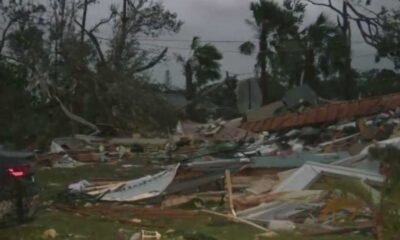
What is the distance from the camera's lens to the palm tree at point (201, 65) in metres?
41.1

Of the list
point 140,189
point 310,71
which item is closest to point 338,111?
point 140,189

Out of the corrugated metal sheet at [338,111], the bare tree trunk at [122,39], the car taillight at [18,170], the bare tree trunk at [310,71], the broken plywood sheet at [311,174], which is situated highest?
the bare tree trunk at [122,39]

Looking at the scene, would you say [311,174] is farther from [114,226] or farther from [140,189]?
[114,226]

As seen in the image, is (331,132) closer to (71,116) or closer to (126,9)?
(71,116)

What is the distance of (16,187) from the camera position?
7.93 meters

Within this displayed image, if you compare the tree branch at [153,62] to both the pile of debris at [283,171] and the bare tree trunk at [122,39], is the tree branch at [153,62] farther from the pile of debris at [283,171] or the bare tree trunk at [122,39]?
the pile of debris at [283,171]

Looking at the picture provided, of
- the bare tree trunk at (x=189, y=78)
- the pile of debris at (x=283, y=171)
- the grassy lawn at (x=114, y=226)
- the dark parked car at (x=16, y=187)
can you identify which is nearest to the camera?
the dark parked car at (x=16, y=187)

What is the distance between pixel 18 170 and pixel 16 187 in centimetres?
19

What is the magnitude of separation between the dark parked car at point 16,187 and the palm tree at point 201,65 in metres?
32.7

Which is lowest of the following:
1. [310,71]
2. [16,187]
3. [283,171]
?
[283,171]

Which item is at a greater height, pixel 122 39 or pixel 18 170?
pixel 122 39

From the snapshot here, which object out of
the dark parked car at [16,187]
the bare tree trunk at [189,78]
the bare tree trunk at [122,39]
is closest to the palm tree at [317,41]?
the bare tree trunk at [189,78]

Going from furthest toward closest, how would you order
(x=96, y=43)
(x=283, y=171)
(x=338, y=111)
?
(x=96, y=43) < (x=338, y=111) < (x=283, y=171)

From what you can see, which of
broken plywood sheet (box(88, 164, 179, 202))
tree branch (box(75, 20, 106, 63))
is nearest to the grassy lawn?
broken plywood sheet (box(88, 164, 179, 202))
